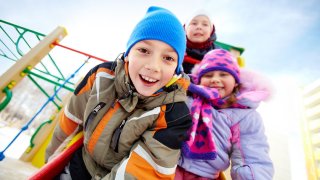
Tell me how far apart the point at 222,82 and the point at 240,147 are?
16.8 inches

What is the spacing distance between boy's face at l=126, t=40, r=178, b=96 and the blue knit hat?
0.08 feet

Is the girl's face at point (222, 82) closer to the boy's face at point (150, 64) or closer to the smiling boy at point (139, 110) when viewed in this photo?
the smiling boy at point (139, 110)

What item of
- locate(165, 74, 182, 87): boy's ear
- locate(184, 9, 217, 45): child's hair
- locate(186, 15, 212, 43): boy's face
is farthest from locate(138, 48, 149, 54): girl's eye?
locate(184, 9, 217, 45): child's hair

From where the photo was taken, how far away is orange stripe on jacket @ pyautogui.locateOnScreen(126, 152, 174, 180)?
729 millimetres

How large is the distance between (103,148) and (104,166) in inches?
4.2

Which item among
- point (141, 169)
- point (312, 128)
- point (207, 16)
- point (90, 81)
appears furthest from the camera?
point (312, 128)

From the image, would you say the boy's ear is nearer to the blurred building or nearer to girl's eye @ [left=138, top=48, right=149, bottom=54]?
girl's eye @ [left=138, top=48, right=149, bottom=54]

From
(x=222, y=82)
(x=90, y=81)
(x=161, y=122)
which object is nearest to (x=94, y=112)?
(x=90, y=81)

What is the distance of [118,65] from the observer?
0.96m

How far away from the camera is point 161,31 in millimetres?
889

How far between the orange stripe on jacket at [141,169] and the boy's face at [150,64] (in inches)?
10.9

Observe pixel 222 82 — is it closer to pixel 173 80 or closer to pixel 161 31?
pixel 173 80

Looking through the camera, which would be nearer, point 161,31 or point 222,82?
point 161,31

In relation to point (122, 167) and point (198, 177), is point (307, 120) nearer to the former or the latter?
point (198, 177)
